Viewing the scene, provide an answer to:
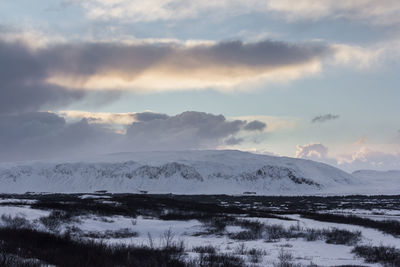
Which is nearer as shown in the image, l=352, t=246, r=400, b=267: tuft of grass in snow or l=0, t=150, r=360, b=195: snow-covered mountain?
l=352, t=246, r=400, b=267: tuft of grass in snow

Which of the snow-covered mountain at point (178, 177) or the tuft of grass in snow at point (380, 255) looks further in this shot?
the snow-covered mountain at point (178, 177)

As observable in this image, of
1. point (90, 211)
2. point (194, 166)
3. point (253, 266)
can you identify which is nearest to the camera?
point (253, 266)

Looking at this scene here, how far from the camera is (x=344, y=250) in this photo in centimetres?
2228

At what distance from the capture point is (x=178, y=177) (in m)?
164

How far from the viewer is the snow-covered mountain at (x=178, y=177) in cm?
15450

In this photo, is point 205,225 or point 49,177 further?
point 49,177

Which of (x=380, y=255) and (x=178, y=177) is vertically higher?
(x=178, y=177)

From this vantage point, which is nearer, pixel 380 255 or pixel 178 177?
pixel 380 255

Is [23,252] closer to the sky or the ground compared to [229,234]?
closer to the sky

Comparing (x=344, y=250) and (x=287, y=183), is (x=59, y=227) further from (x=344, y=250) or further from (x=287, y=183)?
(x=287, y=183)

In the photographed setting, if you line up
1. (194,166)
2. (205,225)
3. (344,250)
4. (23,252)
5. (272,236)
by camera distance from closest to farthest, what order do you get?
(23,252), (344,250), (272,236), (205,225), (194,166)

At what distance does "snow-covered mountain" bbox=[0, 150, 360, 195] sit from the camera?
507 feet

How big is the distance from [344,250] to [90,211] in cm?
2356

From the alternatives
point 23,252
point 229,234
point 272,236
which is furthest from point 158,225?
point 23,252
